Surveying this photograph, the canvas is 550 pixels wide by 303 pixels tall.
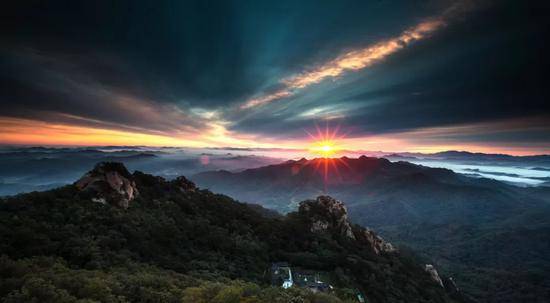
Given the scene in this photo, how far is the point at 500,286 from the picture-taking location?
145750 millimetres

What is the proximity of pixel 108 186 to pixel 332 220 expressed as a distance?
77440 mm

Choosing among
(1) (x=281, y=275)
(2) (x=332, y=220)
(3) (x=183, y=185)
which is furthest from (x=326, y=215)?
(3) (x=183, y=185)

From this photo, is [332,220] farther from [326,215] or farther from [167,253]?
[167,253]

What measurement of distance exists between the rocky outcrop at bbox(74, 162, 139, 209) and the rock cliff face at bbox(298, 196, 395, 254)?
6053 centimetres

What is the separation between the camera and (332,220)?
102125 mm

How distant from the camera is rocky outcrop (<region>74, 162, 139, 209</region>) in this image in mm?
57344

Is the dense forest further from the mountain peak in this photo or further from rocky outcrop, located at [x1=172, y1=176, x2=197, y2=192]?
the mountain peak

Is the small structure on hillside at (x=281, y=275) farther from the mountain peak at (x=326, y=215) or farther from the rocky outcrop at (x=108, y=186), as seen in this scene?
the rocky outcrop at (x=108, y=186)

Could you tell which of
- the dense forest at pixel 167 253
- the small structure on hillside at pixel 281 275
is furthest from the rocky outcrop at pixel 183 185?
the small structure on hillside at pixel 281 275

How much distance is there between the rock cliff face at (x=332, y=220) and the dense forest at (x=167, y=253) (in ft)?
8.96

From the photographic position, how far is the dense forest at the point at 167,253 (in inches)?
1037

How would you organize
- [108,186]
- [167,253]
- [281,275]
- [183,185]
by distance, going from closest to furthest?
[167,253] < [281,275] < [108,186] < [183,185]

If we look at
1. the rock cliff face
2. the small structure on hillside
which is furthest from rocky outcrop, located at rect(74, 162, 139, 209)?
the rock cliff face

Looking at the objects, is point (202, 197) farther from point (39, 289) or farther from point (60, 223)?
point (39, 289)
